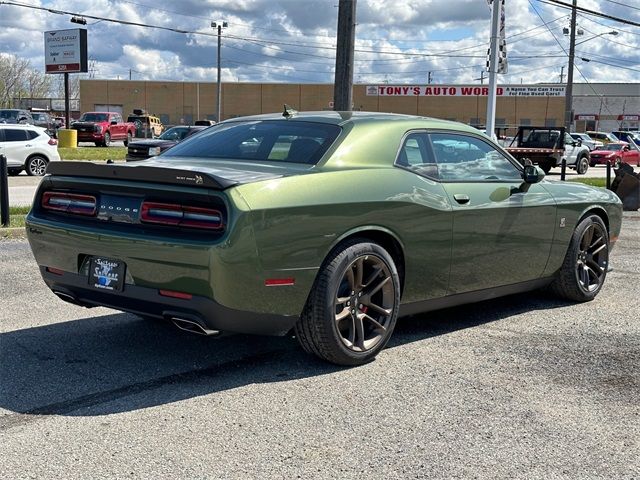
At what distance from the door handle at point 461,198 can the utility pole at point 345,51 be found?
9.84 metres

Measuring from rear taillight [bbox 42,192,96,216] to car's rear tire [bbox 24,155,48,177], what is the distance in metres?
17.6

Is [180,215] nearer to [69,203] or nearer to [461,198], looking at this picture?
[69,203]

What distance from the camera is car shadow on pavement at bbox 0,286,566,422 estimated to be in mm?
4168

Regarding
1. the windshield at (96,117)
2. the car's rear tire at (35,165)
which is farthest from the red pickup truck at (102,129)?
the car's rear tire at (35,165)

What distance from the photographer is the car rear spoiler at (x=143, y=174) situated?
13.6ft

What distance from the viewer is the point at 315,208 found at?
14.4 feet

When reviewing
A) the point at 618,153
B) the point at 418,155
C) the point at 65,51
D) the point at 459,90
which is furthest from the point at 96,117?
the point at 459,90

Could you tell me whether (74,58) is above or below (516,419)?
above

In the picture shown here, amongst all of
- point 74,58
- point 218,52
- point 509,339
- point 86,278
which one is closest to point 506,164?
point 509,339

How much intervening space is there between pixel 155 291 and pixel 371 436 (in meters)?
1.45

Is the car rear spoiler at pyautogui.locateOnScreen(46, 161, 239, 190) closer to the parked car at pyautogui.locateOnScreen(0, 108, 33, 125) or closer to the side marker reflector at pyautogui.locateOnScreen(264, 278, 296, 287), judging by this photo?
the side marker reflector at pyautogui.locateOnScreen(264, 278, 296, 287)

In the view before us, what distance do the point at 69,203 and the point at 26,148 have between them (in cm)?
1789

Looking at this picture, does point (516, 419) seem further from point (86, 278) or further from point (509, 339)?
point (86, 278)

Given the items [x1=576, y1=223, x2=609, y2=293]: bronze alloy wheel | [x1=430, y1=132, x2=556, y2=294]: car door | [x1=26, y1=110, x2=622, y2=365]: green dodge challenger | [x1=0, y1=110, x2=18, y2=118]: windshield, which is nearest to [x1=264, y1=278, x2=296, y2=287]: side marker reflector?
[x1=26, y1=110, x2=622, y2=365]: green dodge challenger
